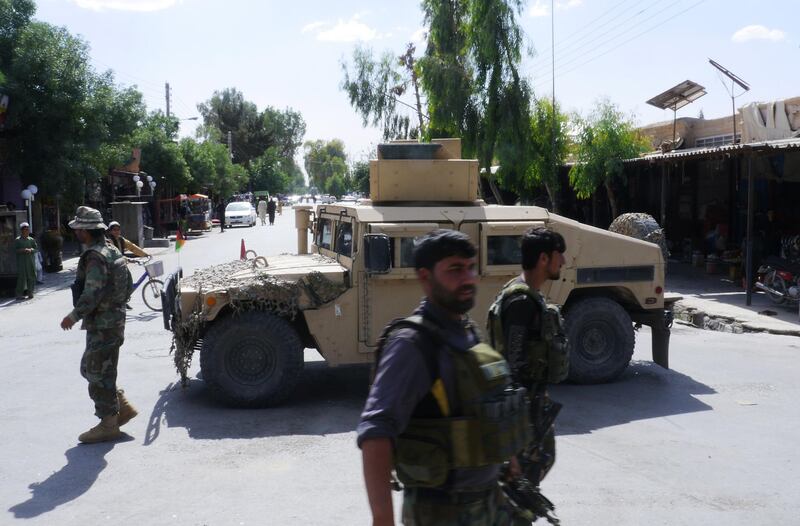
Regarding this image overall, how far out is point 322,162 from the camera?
439 feet

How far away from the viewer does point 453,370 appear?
236 cm

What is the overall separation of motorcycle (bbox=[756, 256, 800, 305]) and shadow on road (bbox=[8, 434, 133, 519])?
10446 mm

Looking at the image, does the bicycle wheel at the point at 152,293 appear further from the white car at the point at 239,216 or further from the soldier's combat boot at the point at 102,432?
the white car at the point at 239,216

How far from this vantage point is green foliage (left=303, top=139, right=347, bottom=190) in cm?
13225

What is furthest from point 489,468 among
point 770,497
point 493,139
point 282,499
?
point 493,139

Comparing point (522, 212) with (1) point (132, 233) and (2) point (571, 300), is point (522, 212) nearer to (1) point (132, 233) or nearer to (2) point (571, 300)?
(2) point (571, 300)

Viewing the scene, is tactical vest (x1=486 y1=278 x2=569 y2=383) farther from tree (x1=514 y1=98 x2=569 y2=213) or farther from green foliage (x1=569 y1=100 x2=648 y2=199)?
tree (x1=514 y1=98 x2=569 y2=213)

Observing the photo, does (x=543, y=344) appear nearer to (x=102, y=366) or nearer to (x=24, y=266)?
(x=102, y=366)

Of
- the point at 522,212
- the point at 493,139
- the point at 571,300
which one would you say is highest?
the point at 493,139

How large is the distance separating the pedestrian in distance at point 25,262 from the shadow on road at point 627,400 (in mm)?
11083

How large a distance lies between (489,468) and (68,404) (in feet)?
18.5

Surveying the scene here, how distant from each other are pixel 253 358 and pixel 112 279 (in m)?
1.46

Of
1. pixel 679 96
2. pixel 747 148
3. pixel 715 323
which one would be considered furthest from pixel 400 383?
pixel 679 96

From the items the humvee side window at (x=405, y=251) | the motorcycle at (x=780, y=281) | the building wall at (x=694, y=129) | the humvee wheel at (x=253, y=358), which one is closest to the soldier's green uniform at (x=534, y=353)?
the humvee side window at (x=405, y=251)
